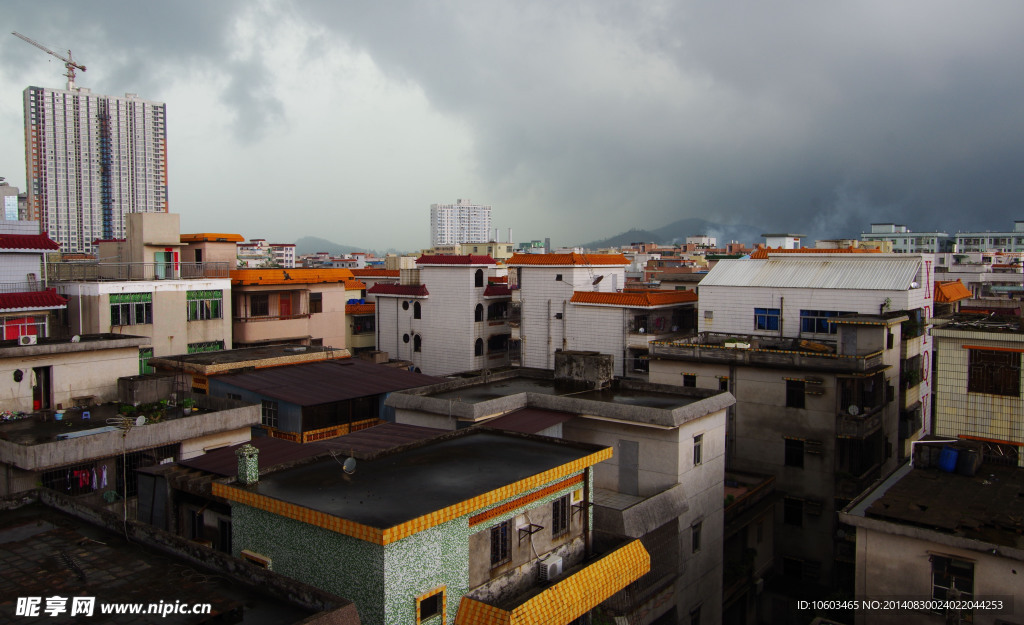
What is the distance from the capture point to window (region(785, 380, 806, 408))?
3147cm

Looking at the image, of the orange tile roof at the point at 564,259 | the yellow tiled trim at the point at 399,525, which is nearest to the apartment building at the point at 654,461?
the yellow tiled trim at the point at 399,525

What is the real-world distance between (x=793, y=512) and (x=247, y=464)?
2568 centimetres

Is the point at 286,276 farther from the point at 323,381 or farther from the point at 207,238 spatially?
the point at 323,381

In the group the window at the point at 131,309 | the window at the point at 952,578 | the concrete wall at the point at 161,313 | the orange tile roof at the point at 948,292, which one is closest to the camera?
the window at the point at 952,578

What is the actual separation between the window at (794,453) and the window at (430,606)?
A: 23.4m

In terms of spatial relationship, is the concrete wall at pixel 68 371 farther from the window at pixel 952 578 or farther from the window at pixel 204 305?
the window at pixel 952 578

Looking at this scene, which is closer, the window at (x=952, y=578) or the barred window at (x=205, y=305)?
the window at (x=952, y=578)

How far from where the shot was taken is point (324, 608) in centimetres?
1083

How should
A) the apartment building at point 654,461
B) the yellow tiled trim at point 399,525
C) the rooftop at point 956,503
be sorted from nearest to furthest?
the yellow tiled trim at point 399,525 → the rooftop at point 956,503 → the apartment building at point 654,461

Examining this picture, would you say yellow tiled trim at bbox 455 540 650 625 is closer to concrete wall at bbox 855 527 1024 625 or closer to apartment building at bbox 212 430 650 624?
apartment building at bbox 212 430 650 624

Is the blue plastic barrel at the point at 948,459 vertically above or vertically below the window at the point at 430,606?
above

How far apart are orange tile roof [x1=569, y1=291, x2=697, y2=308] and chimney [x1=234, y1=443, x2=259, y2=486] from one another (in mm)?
32139

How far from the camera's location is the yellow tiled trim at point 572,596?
12.8 metres

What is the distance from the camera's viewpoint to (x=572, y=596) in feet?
47.1
